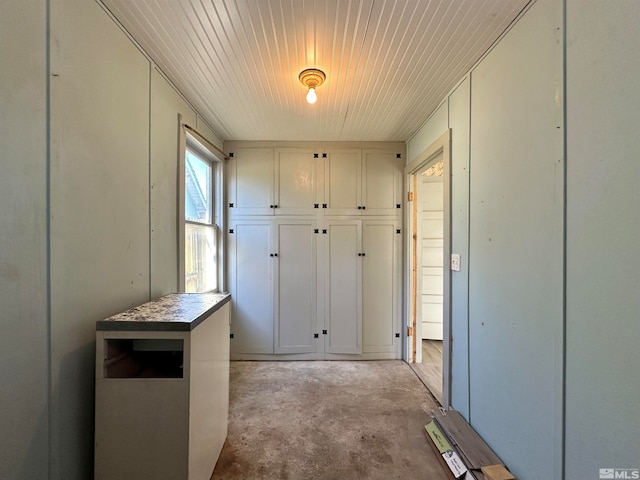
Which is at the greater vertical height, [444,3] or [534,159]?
[444,3]

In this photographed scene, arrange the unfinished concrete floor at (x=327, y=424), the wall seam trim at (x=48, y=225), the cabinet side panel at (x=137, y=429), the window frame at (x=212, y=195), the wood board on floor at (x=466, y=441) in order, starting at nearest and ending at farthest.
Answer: the wall seam trim at (x=48, y=225), the cabinet side panel at (x=137, y=429), the wood board on floor at (x=466, y=441), the unfinished concrete floor at (x=327, y=424), the window frame at (x=212, y=195)

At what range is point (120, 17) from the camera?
132 centimetres

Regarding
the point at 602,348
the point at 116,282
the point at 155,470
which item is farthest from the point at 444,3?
the point at 155,470

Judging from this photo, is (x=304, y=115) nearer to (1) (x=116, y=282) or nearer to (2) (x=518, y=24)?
(2) (x=518, y=24)

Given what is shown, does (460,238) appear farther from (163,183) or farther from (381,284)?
(163,183)

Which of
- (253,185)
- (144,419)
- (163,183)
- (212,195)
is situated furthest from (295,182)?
(144,419)

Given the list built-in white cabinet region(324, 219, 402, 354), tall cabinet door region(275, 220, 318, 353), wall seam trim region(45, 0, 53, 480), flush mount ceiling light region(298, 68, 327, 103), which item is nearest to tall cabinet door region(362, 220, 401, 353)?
built-in white cabinet region(324, 219, 402, 354)

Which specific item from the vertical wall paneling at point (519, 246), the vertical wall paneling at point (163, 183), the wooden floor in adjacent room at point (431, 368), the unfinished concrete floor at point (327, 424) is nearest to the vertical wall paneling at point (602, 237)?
the vertical wall paneling at point (519, 246)

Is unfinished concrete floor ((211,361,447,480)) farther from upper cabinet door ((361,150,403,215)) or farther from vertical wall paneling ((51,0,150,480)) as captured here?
upper cabinet door ((361,150,403,215))

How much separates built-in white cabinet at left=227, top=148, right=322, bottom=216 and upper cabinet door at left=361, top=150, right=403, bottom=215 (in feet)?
1.89

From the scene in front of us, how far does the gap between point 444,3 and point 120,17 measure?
1649 mm

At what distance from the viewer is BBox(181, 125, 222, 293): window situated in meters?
2.37

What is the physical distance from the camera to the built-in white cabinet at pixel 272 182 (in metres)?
2.97

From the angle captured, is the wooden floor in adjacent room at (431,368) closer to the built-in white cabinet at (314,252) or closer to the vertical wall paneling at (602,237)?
the built-in white cabinet at (314,252)
